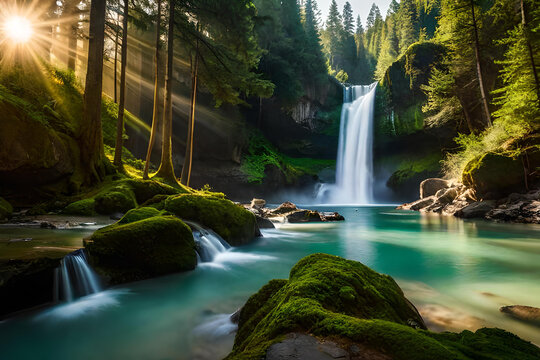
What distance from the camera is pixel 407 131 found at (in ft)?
101

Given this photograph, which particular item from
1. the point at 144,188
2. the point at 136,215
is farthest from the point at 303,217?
the point at 136,215

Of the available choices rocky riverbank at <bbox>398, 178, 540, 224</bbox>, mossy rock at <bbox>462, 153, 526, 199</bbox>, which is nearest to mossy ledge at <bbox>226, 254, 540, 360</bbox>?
rocky riverbank at <bbox>398, 178, 540, 224</bbox>

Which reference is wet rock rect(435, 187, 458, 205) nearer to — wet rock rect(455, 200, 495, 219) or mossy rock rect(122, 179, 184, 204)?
wet rock rect(455, 200, 495, 219)

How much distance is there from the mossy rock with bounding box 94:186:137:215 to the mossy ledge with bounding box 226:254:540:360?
7399mm

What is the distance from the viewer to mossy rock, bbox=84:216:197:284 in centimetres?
431

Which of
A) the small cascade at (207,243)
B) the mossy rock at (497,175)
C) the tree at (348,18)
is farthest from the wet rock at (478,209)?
the tree at (348,18)

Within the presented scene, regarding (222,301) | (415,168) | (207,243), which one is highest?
(415,168)

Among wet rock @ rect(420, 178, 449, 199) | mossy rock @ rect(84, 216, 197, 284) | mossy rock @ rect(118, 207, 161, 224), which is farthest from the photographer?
wet rock @ rect(420, 178, 449, 199)

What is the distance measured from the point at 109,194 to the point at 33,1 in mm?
11417

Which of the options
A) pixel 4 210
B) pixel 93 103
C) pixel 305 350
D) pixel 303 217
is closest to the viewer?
pixel 305 350

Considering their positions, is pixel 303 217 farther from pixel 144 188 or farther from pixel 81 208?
pixel 81 208

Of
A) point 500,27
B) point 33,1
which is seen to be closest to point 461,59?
point 500,27

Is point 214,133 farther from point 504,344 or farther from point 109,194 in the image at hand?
point 504,344

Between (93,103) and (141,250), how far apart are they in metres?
7.24
